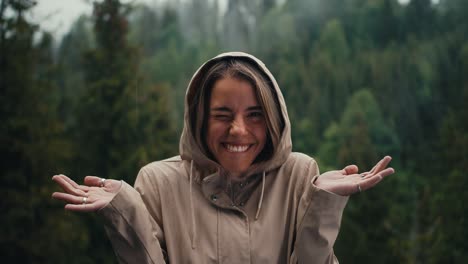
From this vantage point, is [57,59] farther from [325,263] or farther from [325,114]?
[325,263]

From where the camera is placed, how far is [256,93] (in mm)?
2188

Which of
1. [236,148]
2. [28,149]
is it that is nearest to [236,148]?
[236,148]

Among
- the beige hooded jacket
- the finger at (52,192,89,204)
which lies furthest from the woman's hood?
the finger at (52,192,89,204)

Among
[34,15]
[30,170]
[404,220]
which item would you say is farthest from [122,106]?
[404,220]

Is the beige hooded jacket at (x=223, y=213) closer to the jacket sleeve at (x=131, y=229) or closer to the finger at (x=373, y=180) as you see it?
the jacket sleeve at (x=131, y=229)

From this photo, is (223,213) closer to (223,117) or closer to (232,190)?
Answer: (232,190)

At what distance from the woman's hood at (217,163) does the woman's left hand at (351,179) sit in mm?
198

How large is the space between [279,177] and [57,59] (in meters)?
14.0

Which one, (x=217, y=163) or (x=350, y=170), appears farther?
(x=217, y=163)

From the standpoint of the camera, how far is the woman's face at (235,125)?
2.18m

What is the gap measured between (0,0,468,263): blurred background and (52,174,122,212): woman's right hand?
9.25 metres

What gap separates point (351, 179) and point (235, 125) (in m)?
0.44

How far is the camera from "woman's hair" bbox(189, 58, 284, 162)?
2188mm

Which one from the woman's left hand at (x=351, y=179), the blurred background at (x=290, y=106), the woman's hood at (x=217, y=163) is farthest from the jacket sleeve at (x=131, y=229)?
the blurred background at (x=290, y=106)
